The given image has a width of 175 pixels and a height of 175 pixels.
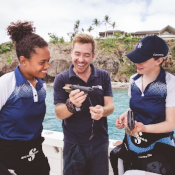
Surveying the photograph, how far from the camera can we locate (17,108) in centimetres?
125

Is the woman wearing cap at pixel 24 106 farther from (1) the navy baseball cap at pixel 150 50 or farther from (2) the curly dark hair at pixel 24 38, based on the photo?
(1) the navy baseball cap at pixel 150 50

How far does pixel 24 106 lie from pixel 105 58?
97.0 ft

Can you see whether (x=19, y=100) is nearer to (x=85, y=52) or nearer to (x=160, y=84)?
(x=85, y=52)

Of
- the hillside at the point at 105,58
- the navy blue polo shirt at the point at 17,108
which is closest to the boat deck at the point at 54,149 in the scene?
the navy blue polo shirt at the point at 17,108

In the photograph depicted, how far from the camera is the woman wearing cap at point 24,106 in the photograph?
1244 mm

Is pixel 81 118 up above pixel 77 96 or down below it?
below

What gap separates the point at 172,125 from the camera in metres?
1.28

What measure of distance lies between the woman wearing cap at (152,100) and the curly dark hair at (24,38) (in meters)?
0.76

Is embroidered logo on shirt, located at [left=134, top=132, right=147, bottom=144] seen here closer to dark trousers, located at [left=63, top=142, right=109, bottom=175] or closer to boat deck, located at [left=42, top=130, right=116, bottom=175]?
dark trousers, located at [left=63, top=142, right=109, bottom=175]

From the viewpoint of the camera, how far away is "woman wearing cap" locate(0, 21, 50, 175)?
124 centimetres

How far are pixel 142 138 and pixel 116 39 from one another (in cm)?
3374

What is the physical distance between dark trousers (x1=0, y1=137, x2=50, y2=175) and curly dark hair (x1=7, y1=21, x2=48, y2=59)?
0.64m

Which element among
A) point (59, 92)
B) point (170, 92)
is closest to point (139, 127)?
point (170, 92)

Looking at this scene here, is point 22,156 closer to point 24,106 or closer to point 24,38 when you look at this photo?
point 24,106
